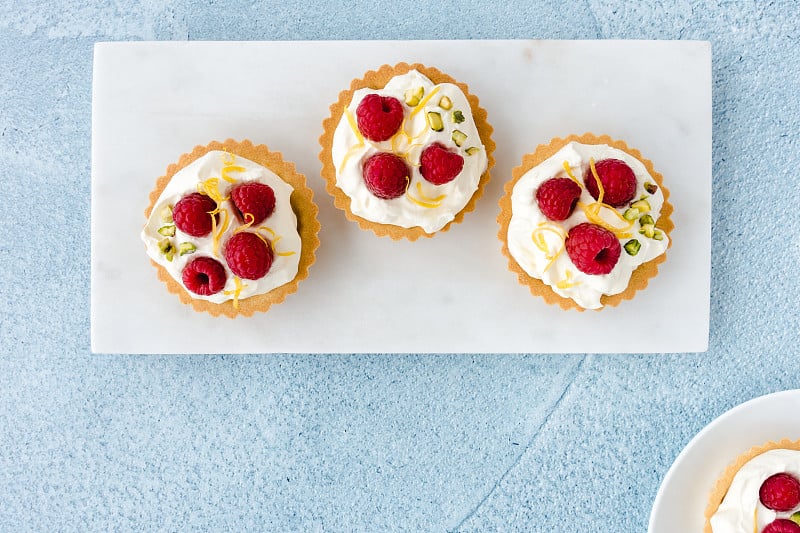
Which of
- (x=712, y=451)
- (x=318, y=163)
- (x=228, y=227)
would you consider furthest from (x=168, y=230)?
(x=712, y=451)

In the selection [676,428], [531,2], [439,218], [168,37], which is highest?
[168,37]

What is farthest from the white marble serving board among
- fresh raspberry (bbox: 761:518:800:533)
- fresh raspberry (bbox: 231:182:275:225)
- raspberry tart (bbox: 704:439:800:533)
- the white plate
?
fresh raspberry (bbox: 761:518:800:533)

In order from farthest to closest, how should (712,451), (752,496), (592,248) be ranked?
(712,451)
(752,496)
(592,248)

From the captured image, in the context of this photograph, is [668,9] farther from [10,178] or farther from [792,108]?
[10,178]

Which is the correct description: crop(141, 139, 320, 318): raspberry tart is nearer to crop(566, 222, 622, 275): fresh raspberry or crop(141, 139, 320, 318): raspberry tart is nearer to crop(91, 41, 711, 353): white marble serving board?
crop(91, 41, 711, 353): white marble serving board

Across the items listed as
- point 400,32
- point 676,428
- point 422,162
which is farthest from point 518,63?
point 676,428

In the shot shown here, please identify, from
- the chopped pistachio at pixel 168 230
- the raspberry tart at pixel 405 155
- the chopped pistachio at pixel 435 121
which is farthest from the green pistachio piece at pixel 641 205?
the chopped pistachio at pixel 168 230

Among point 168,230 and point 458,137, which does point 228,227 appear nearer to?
point 168,230
